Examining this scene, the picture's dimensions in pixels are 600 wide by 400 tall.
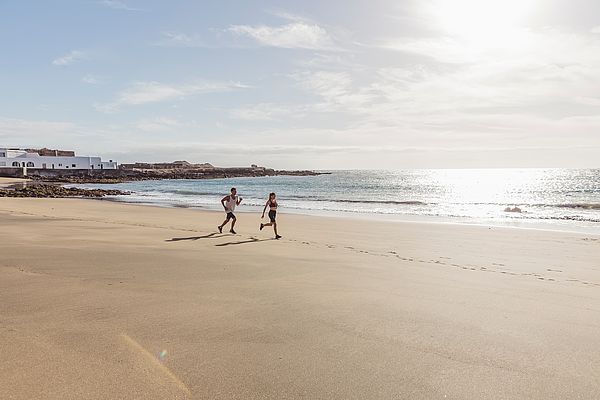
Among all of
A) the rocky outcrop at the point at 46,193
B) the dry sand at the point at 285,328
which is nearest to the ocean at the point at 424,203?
the rocky outcrop at the point at 46,193

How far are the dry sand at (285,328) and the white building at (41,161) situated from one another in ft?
362

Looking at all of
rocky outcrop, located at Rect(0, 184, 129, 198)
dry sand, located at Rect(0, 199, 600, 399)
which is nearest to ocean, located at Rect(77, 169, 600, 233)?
rocky outcrop, located at Rect(0, 184, 129, 198)

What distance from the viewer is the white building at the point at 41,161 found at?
10112cm

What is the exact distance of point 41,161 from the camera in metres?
107

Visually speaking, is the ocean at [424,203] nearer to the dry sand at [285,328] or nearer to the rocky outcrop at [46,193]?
the rocky outcrop at [46,193]

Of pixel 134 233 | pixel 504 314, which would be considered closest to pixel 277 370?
pixel 504 314

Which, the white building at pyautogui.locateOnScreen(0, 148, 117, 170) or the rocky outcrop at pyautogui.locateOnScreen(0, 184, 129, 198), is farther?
the white building at pyautogui.locateOnScreen(0, 148, 117, 170)

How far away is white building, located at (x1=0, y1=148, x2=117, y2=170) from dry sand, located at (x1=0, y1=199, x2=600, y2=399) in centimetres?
11042

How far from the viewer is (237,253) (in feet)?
33.1

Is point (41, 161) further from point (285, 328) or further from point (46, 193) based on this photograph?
point (285, 328)

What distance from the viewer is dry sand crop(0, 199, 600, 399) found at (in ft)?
11.3

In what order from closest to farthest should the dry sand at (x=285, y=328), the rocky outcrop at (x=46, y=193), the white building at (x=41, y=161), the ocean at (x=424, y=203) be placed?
the dry sand at (x=285, y=328)
the ocean at (x=424, y=203)
the rocky outcrop at (x=46, y=193)
the white building at (x=41, y=161)

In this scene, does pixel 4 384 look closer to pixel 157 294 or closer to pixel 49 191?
pixel 157 294

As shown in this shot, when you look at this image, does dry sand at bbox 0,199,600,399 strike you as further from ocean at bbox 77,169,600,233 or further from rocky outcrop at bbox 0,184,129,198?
rocky outcrop at bbox 0,184,129,198
